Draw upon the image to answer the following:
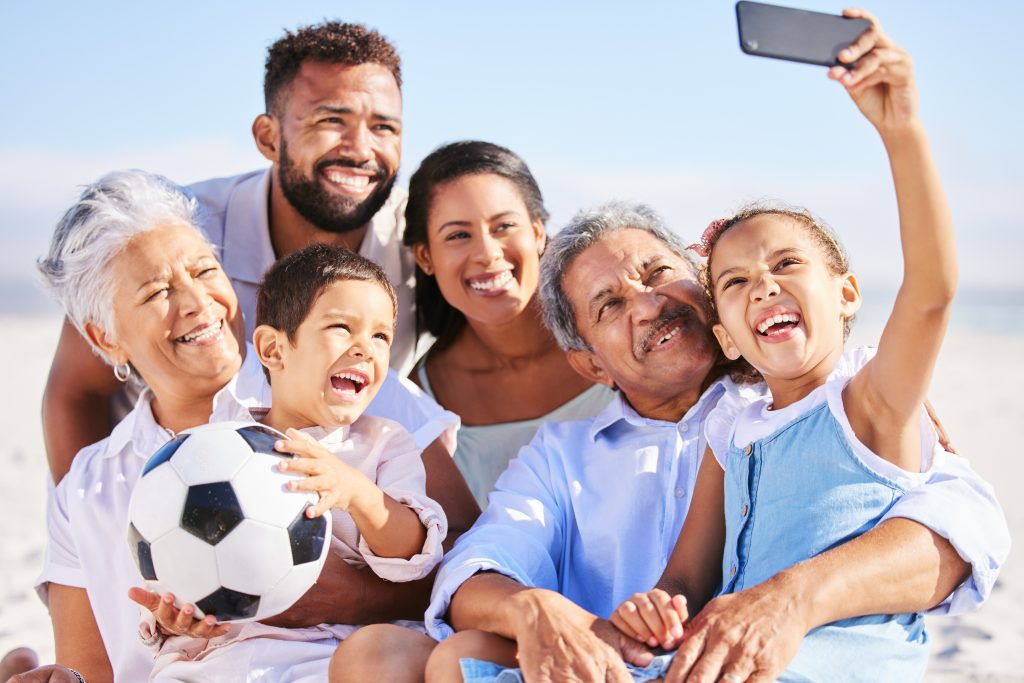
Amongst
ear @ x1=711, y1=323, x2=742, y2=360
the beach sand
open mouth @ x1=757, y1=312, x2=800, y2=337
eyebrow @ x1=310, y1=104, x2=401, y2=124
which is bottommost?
the beach sand

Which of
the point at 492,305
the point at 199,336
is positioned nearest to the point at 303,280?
the point at 199,336

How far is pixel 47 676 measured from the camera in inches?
131

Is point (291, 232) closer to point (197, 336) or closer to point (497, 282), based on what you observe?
point (497, 282)

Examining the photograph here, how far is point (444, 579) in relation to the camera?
320cm

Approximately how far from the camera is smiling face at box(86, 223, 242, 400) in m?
3.68

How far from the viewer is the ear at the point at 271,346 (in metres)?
3.39

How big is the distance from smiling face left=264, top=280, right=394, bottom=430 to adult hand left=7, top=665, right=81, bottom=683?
1086 millimetres

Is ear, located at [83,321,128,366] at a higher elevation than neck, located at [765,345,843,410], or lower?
higher

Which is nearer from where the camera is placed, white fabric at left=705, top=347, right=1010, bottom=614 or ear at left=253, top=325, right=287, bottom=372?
white fabric at left=705, top=347, right=1010, bottom=614

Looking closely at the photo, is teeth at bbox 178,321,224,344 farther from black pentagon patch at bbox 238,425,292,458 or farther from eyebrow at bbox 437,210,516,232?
eyebrow at bbox 437,210,516,232

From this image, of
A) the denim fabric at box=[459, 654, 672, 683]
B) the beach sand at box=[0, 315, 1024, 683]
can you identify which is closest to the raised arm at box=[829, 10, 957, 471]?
the denim fabric at box=[459, 654, 672, 683]

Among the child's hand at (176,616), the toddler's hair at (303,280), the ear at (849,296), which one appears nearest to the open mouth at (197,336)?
the toddler's hair at (303,280)

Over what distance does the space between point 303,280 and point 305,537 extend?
3.06 feet

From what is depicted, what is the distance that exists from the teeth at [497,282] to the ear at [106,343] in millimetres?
1610
